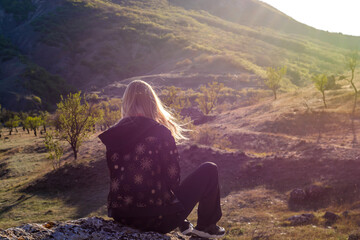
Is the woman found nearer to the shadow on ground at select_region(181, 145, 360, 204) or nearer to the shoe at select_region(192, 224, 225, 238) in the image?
the shoe at select_region(192, 224, 225, 238)

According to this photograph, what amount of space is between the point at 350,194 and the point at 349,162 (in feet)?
8.01

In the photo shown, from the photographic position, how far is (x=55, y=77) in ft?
253

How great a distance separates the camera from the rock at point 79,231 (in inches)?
119

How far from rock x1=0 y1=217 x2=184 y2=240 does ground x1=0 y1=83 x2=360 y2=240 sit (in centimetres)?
498

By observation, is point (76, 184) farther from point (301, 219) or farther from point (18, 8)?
point (18, 8)

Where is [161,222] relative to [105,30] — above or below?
below

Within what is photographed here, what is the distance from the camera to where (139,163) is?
3580mm

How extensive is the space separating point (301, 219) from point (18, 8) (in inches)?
5303

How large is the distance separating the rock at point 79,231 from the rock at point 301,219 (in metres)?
5.92

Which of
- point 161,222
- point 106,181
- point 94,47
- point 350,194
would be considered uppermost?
point 94,47

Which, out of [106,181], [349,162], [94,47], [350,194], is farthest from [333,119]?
[94,47]

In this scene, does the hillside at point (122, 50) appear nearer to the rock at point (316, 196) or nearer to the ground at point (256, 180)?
the ground at point (256, 180)

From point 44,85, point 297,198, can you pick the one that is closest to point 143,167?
point 297,198

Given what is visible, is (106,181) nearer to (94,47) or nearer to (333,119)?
(333,119)
